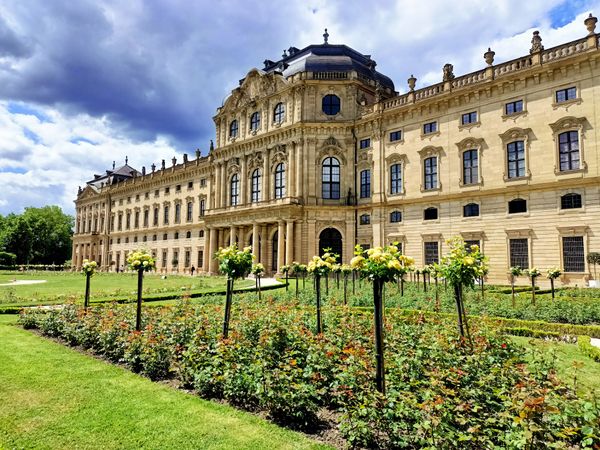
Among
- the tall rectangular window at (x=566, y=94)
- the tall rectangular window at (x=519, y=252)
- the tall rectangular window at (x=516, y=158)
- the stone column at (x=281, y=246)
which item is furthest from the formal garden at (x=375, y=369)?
the stone column at (x=281, y=246)

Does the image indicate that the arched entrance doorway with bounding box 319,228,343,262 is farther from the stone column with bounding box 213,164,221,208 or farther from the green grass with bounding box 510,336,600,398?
the green grass with bounding box 510,336,600,398

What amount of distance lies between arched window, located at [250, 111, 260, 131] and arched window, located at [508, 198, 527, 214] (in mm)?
27083

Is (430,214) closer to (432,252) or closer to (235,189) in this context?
(432,252)

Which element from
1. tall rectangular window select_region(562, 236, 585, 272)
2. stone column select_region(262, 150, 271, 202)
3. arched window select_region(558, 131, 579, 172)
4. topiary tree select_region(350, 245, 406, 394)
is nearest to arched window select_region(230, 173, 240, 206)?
stone column select_region(262, 150, 271, 202)

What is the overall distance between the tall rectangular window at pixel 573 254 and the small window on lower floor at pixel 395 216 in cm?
1245

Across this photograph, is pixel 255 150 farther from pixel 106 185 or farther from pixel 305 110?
pixel 106 185

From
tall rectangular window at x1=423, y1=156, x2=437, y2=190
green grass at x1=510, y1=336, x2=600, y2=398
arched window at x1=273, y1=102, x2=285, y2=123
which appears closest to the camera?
green grass at x1=510, y1=336, x2=600, y2=398

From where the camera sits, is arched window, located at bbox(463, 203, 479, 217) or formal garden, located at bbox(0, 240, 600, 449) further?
arched window, located at bbox(463, 203, 479, 217)

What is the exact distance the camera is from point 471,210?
30.1 meters

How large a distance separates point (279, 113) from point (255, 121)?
376 centimetres

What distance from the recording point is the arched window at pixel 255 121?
4378cm

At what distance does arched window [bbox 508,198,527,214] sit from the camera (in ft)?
90.2

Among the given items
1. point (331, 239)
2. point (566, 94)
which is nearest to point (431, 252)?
point (331, 239)

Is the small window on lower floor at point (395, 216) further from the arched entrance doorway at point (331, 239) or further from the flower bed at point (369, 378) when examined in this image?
the flower bed at point (369, 378)
